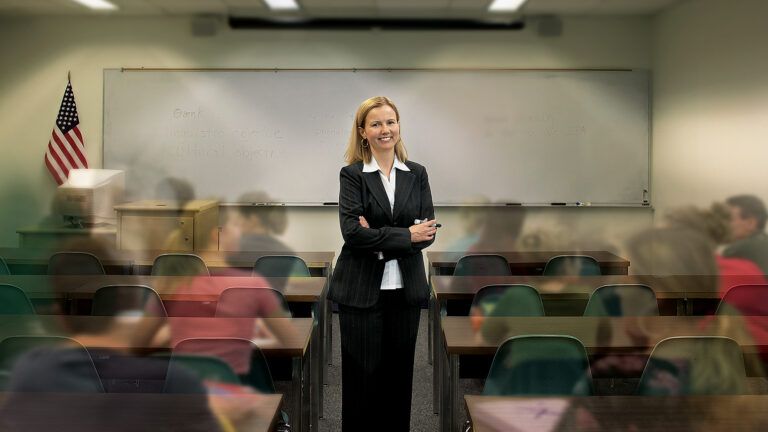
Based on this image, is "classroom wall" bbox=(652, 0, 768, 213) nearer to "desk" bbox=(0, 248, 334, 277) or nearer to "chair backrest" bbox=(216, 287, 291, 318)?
"desk" bbox=(0, 248, 334, 277)

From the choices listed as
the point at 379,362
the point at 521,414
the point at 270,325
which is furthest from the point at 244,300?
the point at 521,414

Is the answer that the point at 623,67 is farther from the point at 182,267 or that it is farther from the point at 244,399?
the point at 244,399

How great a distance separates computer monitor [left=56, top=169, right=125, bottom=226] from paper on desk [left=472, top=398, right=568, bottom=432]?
185 inches

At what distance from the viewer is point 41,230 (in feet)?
17.0

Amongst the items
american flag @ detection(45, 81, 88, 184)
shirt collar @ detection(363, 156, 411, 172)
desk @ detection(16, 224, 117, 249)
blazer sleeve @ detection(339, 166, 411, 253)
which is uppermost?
american flag @ detection(45, 81, 88, 184)

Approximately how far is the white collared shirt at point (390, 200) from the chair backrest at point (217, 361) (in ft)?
1.67

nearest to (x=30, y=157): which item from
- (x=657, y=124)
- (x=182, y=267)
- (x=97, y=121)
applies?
(x=97, y=121)

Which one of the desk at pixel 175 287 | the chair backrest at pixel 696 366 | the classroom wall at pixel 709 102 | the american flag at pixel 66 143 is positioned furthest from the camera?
the american flag at pixel 66 143

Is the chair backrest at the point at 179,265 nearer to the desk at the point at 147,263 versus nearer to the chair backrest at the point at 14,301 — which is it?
the desk at the point at 147,263

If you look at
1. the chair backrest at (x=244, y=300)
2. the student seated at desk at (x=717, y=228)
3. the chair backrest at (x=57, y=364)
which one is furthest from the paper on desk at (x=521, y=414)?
the student seated at desk at (x=717, y=228)

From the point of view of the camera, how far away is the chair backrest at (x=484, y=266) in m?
3.63

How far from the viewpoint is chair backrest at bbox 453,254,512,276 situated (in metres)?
3.63

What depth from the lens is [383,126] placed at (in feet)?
6.81

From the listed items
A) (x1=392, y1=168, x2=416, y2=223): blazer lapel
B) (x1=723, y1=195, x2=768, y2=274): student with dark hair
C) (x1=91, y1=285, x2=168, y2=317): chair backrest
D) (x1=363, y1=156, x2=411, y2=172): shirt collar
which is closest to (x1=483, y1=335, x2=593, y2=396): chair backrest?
(x1=392, y1=168, x2=416, y2=223): blazer lapel
